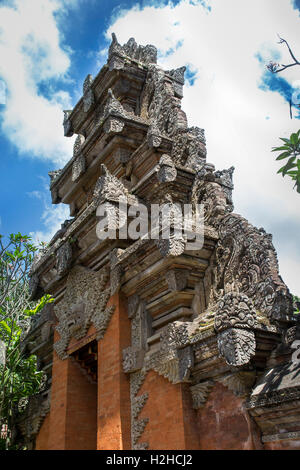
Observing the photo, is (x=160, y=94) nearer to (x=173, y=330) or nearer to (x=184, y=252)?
(x=184, y=252)

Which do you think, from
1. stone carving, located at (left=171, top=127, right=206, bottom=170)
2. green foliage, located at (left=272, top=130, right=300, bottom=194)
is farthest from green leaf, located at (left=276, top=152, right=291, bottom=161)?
stone carving, located at (left=171, top=127, right=206, bottom=170)

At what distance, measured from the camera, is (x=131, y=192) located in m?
10.1

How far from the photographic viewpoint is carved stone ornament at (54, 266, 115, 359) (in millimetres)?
9391

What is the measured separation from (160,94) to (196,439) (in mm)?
8065

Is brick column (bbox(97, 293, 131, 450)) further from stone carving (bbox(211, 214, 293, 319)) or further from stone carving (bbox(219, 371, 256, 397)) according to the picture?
stone carving (bbox(219, 371, 256, 397))

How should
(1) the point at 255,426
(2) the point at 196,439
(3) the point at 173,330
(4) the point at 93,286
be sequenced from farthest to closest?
1. (4) the point at 93,286
2. (3) the point at 173,330
3. (2) the point at 196,439
4. (1) the point at 255,426

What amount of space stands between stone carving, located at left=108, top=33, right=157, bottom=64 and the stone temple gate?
4 cm

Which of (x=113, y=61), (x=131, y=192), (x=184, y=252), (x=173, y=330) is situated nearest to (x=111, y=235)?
(x=131, y=192)

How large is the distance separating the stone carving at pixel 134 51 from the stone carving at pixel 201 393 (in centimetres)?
934

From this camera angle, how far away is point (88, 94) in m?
14.1

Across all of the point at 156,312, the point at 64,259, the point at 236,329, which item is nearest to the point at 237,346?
the point at 236,329

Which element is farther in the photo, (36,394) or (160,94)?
(36,394)

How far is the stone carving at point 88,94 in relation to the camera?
551 inches

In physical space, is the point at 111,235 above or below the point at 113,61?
below
